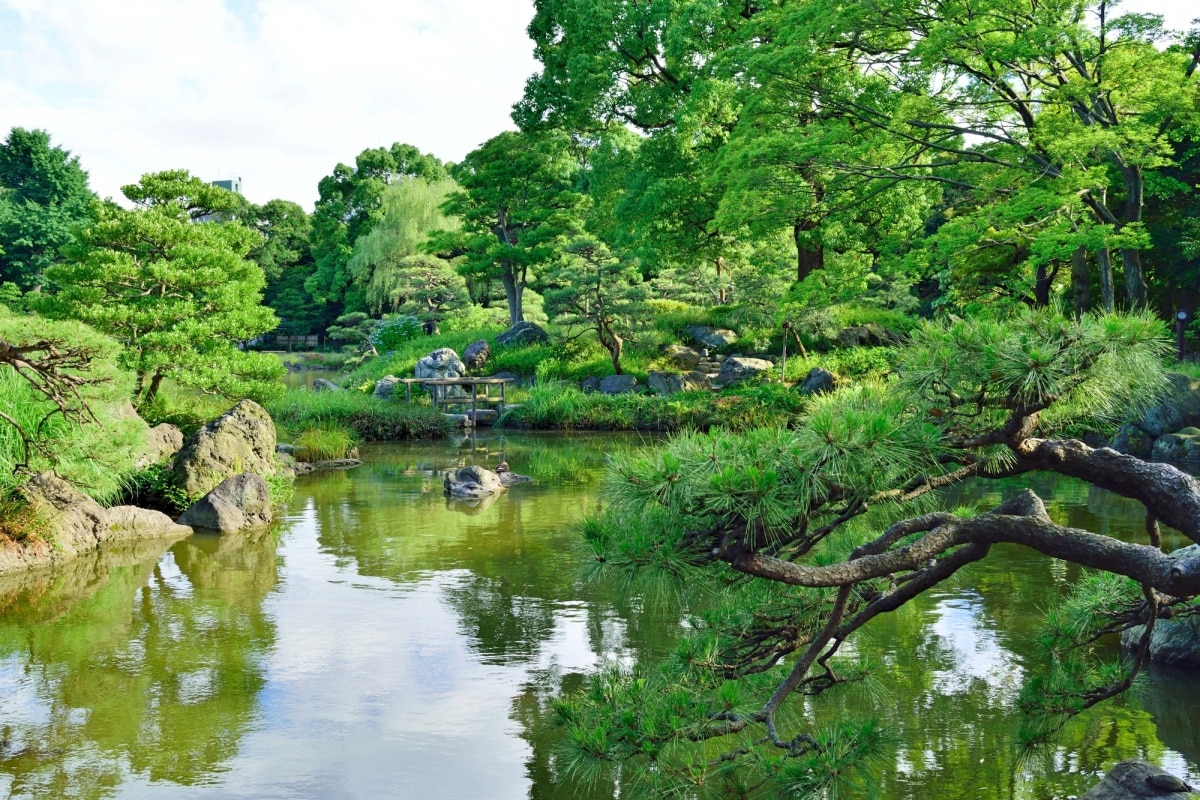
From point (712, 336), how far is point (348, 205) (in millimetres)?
24964

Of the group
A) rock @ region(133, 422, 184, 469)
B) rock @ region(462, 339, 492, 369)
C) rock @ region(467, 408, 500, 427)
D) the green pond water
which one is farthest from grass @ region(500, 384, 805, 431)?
rock @ region(133, 422, 184, 469)

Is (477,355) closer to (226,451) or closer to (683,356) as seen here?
(683,356)

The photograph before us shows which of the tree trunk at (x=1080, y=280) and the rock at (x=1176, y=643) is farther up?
the tree trunk at (x=1080, y=280)

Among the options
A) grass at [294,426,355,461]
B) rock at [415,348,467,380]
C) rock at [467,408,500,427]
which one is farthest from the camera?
rock at [415,348,467,380]

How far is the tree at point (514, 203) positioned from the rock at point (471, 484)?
48.5ft

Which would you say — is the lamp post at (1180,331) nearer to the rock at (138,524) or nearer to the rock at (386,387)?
the rock at (386,387)

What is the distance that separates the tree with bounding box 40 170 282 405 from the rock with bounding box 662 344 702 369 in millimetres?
11691

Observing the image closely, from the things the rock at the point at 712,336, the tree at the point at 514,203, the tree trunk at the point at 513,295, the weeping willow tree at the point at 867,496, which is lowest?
the weeping willow tree at the point at 867,496

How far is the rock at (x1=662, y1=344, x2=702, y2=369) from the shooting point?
23266 millimetres

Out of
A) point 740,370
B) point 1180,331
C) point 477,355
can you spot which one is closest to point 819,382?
point 740,370

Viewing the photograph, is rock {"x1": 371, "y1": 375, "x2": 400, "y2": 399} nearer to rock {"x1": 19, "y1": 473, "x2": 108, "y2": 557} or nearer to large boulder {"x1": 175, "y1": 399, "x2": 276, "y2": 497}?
large boulder {"x1": 175, "y1": 399, "x2": 276, "y2": 497}

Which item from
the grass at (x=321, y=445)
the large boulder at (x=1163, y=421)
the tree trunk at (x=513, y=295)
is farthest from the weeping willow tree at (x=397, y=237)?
the large boulder at (x=1163, y=421)

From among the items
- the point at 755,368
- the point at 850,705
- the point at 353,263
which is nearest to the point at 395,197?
the point at 353,263

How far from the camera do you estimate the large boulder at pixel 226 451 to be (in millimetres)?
10727
